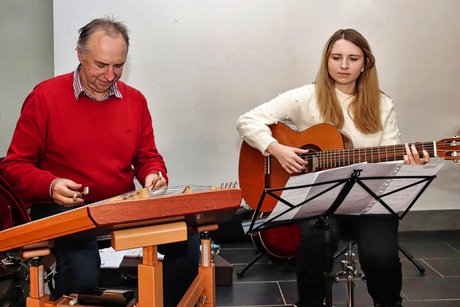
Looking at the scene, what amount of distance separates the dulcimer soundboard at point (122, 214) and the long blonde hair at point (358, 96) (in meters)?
1.34

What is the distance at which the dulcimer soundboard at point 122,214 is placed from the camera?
1014 millimetres

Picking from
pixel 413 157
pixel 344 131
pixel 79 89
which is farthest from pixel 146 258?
pixel 344 131

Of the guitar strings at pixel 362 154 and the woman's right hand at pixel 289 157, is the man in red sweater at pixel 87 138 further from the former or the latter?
the guitar strings at pixel 362 154

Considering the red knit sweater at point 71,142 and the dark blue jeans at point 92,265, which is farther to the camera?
the red knit sweater at point 71,142

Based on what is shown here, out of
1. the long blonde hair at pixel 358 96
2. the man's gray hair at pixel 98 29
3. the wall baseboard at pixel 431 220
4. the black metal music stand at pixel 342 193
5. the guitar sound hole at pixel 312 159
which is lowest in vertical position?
the wall baseboard at pixel 431 220

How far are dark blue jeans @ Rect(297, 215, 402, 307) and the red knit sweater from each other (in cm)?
72

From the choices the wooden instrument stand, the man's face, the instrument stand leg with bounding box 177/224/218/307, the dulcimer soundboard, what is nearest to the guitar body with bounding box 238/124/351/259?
the instrument stand leg with bounding box 177/224/218/307

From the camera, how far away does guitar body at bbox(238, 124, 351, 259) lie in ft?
7.80

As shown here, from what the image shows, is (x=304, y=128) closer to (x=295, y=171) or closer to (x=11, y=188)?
(x=295, y=171)

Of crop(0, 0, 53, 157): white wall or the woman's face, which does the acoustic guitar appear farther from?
crop(0, 0, 53, 157): white wall

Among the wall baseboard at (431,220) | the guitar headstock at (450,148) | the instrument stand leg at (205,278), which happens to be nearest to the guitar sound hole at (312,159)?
the guitar headstock at (450,148)

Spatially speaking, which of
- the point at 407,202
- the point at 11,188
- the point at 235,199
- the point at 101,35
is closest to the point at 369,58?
the point at 407,202

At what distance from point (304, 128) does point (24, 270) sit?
1438 mm

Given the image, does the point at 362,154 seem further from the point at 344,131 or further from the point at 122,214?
the point at 122,214
